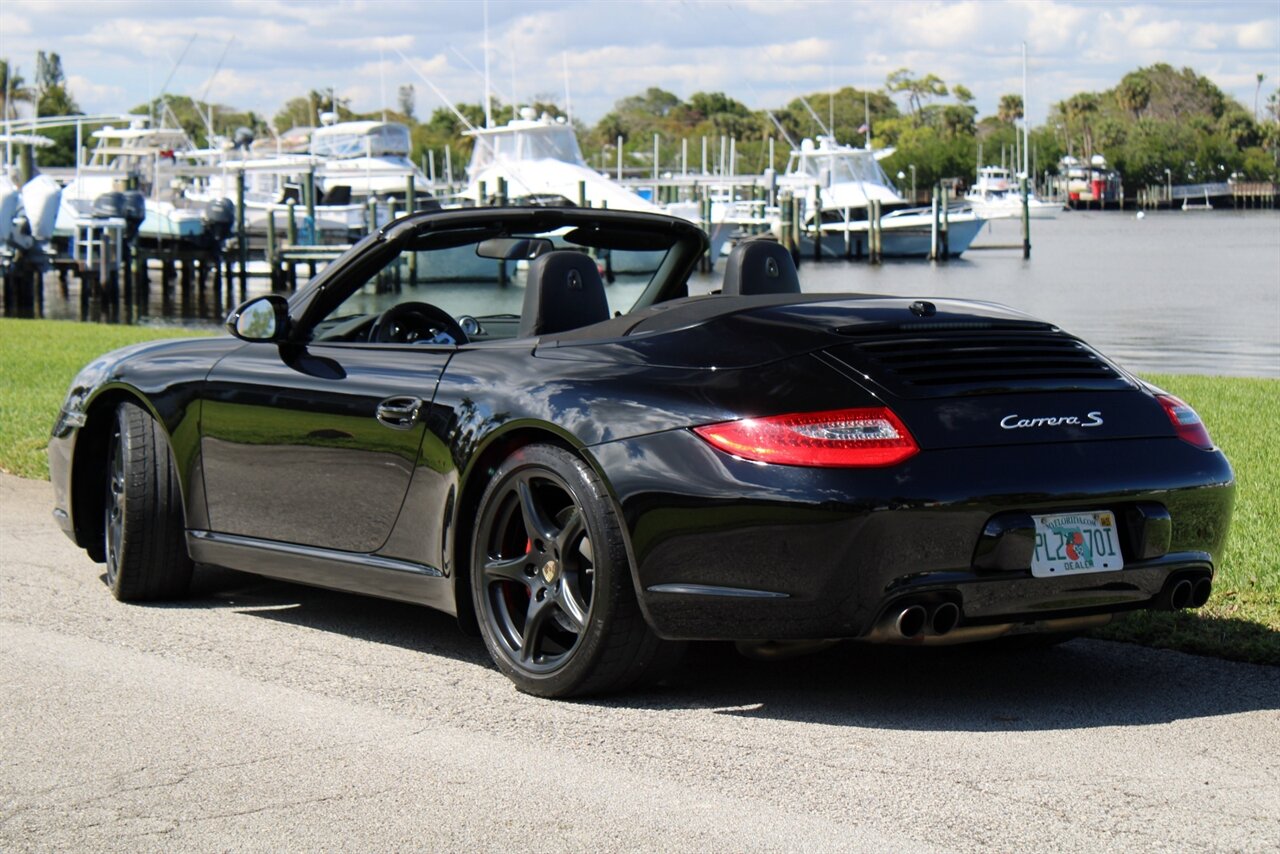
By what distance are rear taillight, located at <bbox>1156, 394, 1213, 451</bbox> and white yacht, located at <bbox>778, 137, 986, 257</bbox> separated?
232ft

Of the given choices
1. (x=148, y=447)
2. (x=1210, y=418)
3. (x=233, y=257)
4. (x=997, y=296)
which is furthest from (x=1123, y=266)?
(x=148, y=447)

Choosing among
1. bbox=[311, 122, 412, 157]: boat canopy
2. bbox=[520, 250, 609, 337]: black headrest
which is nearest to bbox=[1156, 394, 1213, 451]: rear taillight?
bbox=[520, 250, 609, 337]: black headrest

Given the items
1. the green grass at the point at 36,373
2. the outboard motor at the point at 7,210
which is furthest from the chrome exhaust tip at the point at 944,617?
the outboard motor at the point at 7,210

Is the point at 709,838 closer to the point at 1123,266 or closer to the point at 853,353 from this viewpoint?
the point at 853,353

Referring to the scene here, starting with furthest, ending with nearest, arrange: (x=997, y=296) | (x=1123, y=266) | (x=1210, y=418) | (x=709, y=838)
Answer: (x=1123, y=266)
(x=997, y=296)
(x=1210, y=418)
(x=709, y=838)

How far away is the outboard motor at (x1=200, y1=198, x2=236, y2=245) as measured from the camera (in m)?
56.2

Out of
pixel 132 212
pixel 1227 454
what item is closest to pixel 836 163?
pixel 132 212

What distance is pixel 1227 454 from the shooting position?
10.6 m

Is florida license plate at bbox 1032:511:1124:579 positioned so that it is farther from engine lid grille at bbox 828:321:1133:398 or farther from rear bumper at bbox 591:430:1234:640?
engine lid grille at bbox 828:321:1133:398

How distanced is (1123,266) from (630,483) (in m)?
63.4

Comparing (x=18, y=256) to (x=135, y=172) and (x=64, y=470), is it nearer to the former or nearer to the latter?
(x=135, y=172)

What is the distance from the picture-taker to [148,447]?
6.73 m

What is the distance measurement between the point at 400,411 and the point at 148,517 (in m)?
1.52

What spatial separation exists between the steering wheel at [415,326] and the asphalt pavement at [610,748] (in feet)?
3.38
